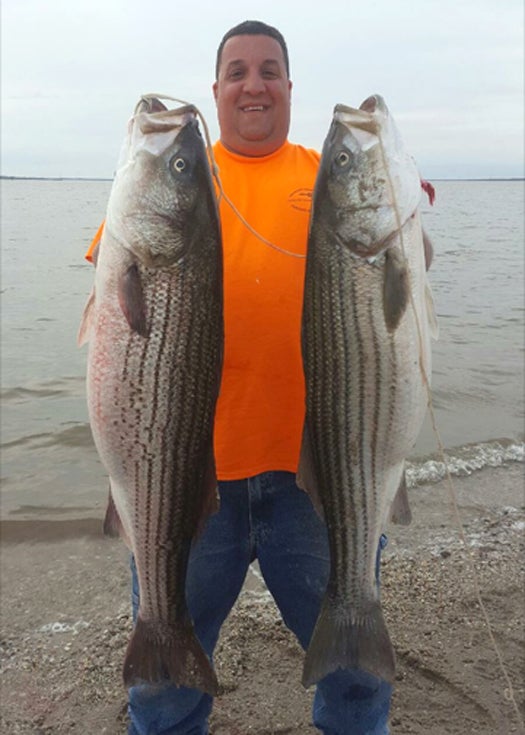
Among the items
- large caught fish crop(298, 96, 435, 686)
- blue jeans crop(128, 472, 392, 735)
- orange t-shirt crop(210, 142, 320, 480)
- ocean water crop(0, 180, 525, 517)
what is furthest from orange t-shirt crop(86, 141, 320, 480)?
ocean water crop(0, 180, 525, 517)

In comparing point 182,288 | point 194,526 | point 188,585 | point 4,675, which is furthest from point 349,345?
point 4,675

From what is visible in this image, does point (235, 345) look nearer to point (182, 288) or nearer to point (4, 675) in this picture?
point (182, 288)

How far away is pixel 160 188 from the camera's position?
2.72m

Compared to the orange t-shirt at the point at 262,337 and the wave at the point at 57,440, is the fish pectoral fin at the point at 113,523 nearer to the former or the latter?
the orange t-shirt at the point at 262,337

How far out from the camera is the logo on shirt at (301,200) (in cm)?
315

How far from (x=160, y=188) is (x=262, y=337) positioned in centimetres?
76

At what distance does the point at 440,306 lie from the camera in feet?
58.0

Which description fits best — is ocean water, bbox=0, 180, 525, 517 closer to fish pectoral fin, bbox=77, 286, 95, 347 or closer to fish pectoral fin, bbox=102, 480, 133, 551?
fish pectoral fin, bbox=102, 480, 133, 551

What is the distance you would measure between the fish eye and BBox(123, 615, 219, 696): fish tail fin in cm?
178

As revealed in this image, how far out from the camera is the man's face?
3.22 m

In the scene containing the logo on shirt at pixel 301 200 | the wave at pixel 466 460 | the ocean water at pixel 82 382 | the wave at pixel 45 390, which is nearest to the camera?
the logo on shirt at pixel 301 200

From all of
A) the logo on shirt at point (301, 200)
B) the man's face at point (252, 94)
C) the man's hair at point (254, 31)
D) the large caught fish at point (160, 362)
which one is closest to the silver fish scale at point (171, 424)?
the large caught fish at point (160, 362)

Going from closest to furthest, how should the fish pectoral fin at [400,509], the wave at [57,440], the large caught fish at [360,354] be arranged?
the large caught fish at [360,354] → the fish pectoral fin at [400,509] → the wave at [57,440]

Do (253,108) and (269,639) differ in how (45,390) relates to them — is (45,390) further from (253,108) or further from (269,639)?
(253,108)
